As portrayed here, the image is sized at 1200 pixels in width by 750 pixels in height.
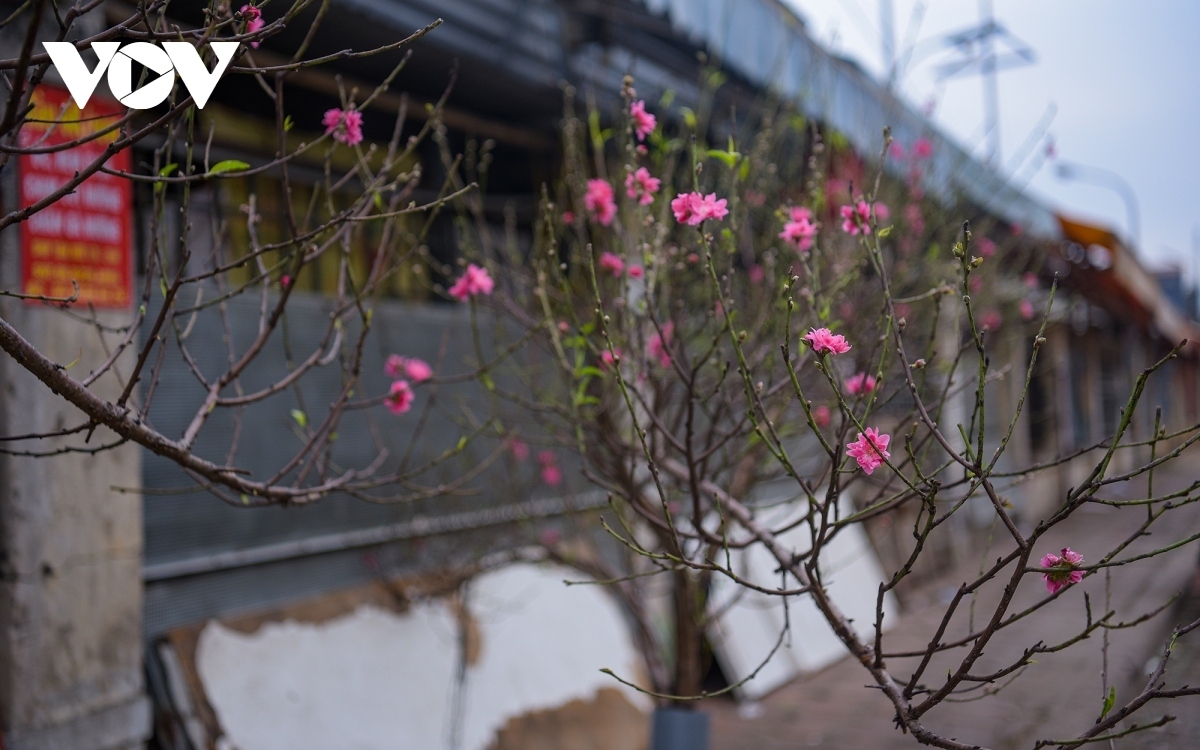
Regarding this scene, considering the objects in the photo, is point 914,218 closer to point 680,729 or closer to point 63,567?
point 680,729

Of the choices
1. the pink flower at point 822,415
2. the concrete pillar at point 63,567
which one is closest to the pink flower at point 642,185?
the pink flower at point 822,415

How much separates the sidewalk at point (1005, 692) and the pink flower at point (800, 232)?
2316mm

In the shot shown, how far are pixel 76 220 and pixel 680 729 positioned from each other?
143 inches

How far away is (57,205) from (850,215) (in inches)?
124

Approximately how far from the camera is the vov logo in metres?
1.93

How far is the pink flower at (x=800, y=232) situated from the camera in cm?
295

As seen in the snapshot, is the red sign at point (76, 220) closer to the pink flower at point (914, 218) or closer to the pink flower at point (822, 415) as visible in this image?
the pink flower at point (822, 415)

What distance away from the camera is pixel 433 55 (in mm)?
5672

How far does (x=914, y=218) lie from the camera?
213 inches

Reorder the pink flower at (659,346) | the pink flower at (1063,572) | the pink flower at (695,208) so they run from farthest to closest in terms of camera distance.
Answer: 1. the pink flower at (659,346)
2. the pink flower at (695,208)
3. the pink flower at (1063,572)

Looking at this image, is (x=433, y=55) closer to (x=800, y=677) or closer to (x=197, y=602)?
(x=197, y=602)

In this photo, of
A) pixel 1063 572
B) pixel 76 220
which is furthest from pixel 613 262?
pixel 76 220

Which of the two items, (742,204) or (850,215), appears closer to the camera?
(850,215)

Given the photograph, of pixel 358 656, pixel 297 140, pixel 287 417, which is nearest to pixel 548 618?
pixel 358 656
